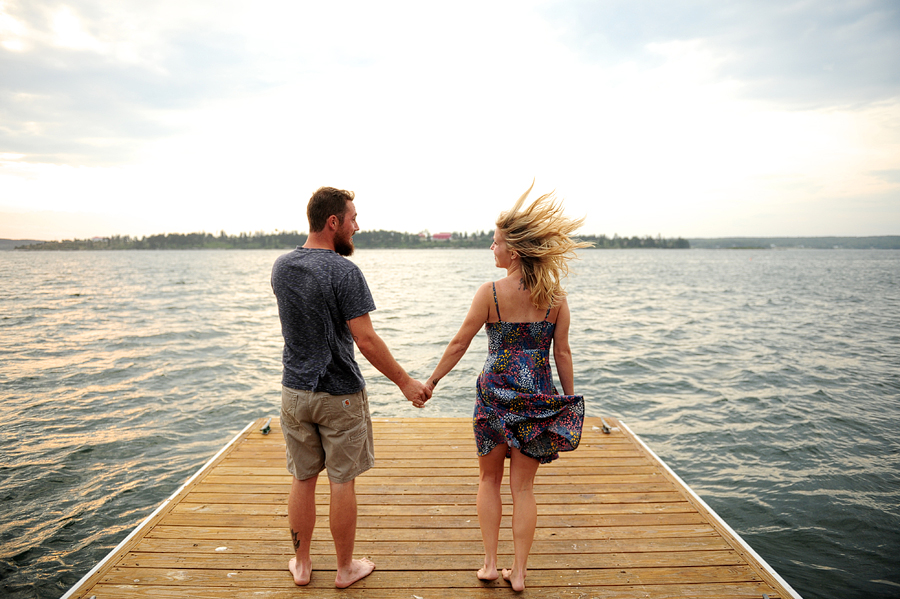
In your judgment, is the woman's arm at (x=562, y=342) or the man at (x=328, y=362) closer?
the man at (x=328, y=362)

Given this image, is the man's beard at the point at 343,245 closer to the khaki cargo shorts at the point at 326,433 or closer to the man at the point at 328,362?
the man at the point at 328,362

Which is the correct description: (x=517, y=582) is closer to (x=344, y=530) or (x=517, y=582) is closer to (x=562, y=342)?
(x=344, y=530)

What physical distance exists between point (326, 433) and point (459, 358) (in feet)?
2.84

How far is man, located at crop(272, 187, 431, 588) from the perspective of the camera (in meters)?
2.62

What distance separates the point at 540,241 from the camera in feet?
8.70

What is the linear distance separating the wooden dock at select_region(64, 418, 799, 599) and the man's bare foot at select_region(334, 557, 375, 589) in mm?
41

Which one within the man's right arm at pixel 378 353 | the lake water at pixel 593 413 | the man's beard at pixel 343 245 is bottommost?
the lake water at pixel 593 413

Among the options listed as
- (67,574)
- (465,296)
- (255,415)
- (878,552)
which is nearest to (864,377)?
(878,552)

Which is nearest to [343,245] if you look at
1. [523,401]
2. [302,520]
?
[523,401]

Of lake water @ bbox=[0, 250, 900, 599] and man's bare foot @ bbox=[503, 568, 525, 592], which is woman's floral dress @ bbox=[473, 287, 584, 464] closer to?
man's bare foot @ bbox=[503, 568, 525, 592]

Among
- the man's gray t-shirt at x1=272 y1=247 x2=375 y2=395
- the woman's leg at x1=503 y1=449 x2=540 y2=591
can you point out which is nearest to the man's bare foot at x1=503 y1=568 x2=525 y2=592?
the woman's leg at x1=503 y1=449 x2=540 y2=591

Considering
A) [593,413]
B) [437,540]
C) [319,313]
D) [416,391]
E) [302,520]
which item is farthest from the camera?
[593,413]

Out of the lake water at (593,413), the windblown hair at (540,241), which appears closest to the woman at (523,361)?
the windblown hair at (540,241)

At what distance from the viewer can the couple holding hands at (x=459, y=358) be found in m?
2.63
